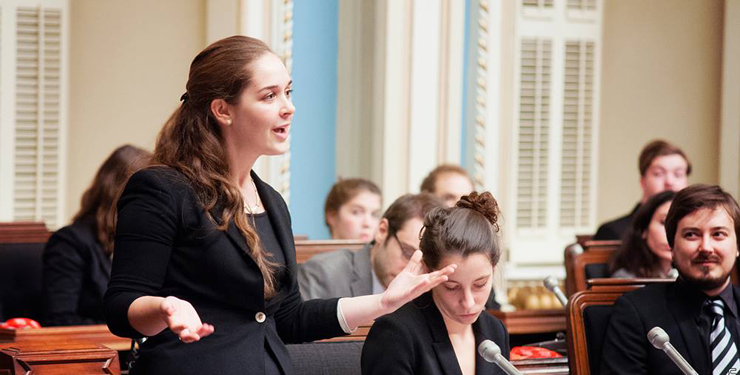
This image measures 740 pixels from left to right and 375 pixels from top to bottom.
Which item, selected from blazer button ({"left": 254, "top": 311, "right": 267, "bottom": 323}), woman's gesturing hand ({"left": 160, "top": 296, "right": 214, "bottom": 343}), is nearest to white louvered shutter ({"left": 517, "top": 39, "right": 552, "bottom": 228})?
blazer button ({"left": 254, "top": 311, "right": 267, "bottom": 323})

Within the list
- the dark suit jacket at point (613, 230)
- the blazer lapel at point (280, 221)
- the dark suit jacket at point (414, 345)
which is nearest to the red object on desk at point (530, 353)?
the dark suit jacket at point (414, 345)

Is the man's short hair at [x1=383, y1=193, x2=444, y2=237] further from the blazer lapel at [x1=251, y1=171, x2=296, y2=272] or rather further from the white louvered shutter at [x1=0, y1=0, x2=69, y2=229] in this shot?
the white louvered shutter at [x1=0, y1=0, x2=69, y2=229]

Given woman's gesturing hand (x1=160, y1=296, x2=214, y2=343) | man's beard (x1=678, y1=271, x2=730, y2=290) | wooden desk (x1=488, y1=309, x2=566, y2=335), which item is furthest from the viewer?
wooden desk (x1=488, y1=309, x2=566, y2=335)

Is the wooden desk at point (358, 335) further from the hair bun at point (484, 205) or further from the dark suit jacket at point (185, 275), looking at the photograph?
the dark suit jacket at point (185, 275)

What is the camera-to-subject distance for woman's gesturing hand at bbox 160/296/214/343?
4.89 ft

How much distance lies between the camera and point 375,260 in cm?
334

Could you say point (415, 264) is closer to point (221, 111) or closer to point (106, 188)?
point (221, 111)

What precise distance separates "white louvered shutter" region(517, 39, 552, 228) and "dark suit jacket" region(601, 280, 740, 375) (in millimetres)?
3725

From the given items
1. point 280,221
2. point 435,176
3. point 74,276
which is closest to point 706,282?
point 280,221

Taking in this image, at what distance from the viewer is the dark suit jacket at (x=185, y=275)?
66.4 inches

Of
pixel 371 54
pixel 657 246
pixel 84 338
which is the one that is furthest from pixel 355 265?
pixel 371 54

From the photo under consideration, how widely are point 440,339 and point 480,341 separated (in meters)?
0.10

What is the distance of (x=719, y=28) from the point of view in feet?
23.4

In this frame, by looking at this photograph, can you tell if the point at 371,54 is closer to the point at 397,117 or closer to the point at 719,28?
the point at 397,117
